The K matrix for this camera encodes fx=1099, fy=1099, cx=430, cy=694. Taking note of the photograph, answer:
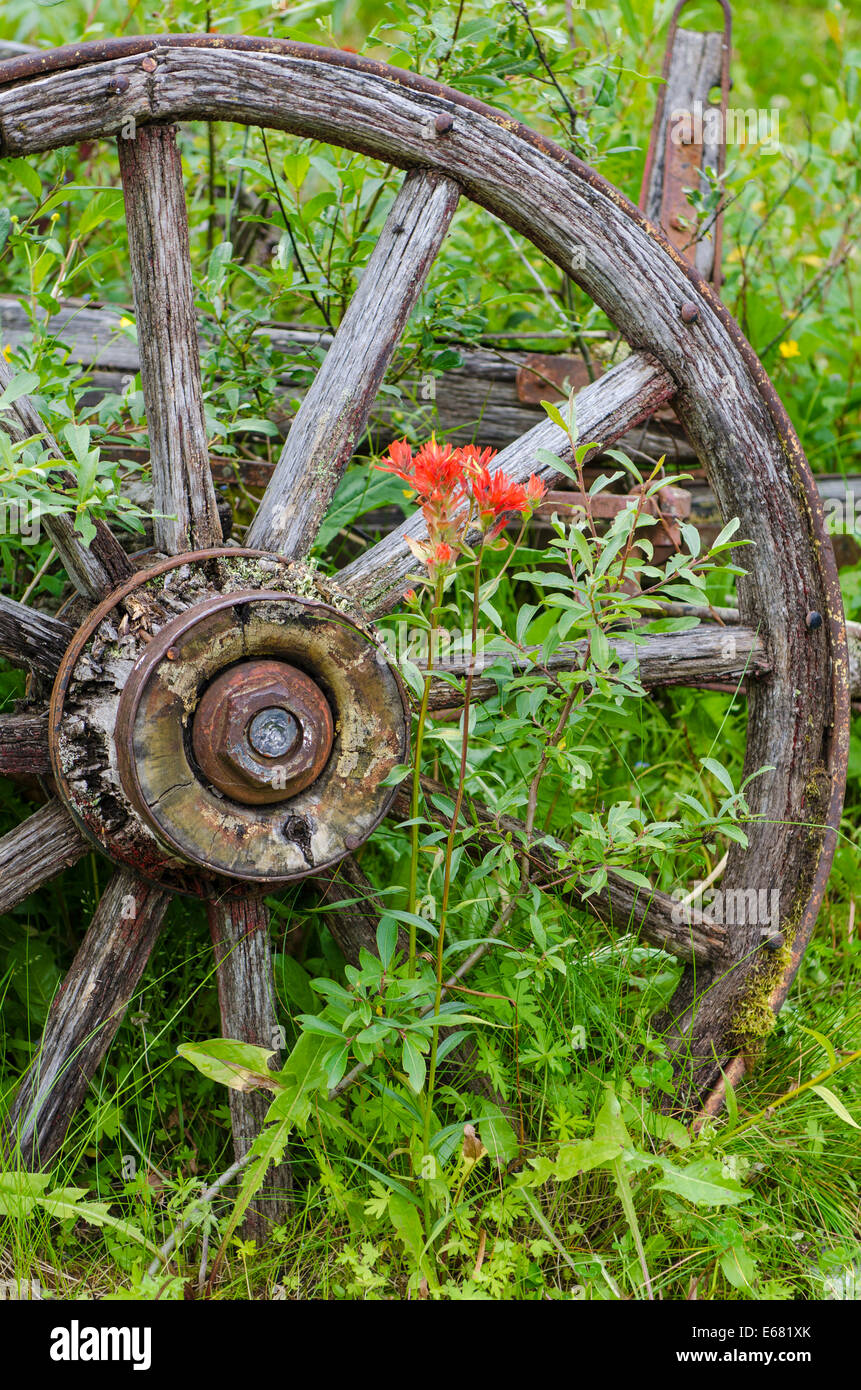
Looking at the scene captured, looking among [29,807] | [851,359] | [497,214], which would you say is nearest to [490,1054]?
[29,807]

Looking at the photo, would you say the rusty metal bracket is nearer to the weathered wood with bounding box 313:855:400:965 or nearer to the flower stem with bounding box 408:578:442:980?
the flower stem with bounding box 408:578:442:980

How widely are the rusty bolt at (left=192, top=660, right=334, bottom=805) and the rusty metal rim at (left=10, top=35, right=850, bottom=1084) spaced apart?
0.73 ft

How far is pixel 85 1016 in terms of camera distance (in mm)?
1756

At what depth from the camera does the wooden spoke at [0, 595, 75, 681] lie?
1.69 meters

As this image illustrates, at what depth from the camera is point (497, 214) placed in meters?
1.85

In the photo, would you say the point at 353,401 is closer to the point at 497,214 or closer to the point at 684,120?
the point at 497,214

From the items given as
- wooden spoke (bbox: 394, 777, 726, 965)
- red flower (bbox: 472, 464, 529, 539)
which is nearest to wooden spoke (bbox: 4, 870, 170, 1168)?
wooden spoke (bbox: 394, 777, 726, 965)

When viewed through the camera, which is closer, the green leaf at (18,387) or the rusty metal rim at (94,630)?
the green leaf at (18,387)

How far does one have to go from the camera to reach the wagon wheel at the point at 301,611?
5.16 feet

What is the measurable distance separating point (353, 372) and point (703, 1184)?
1.40 meters

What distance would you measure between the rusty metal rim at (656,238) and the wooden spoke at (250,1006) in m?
0.61

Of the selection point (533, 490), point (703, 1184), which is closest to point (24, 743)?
point (533, 490)

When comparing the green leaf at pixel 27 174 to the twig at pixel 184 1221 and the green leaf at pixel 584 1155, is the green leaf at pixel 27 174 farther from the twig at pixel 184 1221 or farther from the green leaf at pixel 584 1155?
the green leaf at pixel 584 1155

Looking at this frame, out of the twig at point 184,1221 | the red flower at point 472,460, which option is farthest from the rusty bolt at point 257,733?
the twig at point 184,1221
